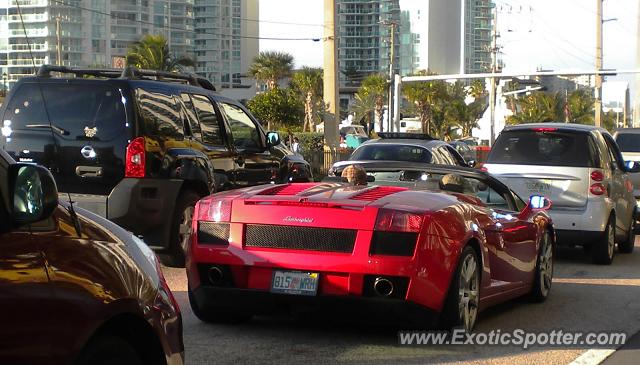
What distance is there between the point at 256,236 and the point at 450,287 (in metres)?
1.49

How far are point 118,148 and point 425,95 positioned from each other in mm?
75729

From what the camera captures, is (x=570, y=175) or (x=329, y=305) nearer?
(x=329, y=305)

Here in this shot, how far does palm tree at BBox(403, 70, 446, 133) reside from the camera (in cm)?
8450

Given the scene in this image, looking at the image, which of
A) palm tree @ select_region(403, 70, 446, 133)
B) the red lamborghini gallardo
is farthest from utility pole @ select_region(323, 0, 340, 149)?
palm tree @ select_region(403, 70, 446, 133)

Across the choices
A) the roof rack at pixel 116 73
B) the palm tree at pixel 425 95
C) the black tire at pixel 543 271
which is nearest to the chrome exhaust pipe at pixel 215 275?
the black tire at pixel 543 271

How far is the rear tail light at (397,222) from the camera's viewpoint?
6.90m

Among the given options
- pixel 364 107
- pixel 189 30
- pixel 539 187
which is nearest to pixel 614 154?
pixel 539 187

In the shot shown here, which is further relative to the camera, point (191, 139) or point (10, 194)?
point (191, 139)

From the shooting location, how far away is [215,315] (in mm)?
7793

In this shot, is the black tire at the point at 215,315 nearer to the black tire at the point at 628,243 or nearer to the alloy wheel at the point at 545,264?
the alloy wheel at the point at 545,264

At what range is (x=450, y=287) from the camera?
23.3 feet

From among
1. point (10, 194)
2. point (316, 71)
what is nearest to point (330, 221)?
point (10, 194)

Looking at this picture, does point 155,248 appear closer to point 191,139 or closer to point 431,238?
point 191,139

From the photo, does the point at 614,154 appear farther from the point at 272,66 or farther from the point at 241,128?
the point at 272,66
